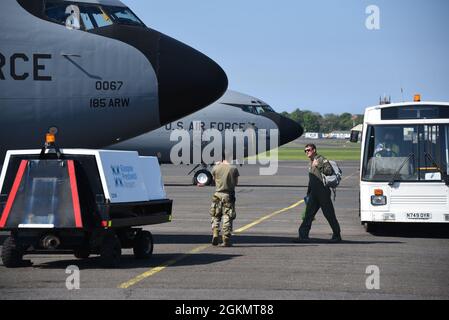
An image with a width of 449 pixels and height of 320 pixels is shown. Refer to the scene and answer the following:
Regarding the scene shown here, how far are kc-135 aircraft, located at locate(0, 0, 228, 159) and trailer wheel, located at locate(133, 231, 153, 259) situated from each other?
2368mm

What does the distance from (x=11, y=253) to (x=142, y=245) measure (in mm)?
2136

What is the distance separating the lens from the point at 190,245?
16969 millimetres

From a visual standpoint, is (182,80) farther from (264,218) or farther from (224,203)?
(264,218)

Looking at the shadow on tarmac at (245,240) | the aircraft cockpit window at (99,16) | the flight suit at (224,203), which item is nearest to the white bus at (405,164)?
the shadow on tarmac at (245,240)

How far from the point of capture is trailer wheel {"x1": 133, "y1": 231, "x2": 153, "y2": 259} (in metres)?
14.7

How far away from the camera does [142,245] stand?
14.7 m

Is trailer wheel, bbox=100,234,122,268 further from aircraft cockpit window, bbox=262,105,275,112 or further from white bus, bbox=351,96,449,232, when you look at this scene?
aircraft cockpit window, bbox=262,105,275,112

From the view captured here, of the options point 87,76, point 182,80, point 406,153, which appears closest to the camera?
point 87,76

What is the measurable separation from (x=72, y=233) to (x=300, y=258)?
368 centimetres

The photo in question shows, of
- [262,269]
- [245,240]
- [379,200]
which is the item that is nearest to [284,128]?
[379,200]

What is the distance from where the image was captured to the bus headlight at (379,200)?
19.3 metres

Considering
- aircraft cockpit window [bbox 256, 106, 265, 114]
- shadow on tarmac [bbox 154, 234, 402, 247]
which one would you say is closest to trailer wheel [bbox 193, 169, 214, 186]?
aircraft cockpit window [bbox 256, 106, 265, 114]

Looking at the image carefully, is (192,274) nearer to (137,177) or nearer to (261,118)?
(137,177)
